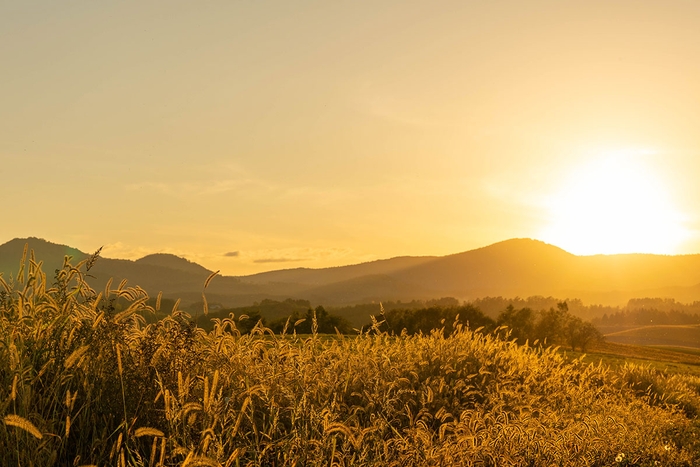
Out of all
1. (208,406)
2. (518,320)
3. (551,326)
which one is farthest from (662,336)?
(208,406)

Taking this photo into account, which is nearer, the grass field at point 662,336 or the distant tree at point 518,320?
the distant tree at point 518,320

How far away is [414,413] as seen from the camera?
822cm

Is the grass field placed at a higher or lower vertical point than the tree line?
lower

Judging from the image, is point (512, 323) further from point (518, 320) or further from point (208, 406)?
point (208, 406)

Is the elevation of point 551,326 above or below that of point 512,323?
below

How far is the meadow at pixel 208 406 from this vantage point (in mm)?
4738

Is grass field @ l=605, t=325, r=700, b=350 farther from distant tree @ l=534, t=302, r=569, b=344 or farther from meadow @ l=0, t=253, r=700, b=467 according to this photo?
meadow @ l=0, t=253, r=700, b=467

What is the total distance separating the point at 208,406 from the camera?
155 inches

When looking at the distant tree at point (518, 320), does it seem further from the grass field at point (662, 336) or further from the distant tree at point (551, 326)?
the grass field at point (662, 336)

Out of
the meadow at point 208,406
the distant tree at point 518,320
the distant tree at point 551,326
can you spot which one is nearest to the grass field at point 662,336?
the distant tree at point 551,326

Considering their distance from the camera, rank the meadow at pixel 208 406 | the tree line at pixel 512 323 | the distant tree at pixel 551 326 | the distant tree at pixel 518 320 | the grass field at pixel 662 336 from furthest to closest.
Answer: the grass field at pixel 662 336 < the distant tree at pixel 551 326 < the distant tree at pixel 518 320 < the tree line at pixel 512 323 < the meadow at pixel 208 406

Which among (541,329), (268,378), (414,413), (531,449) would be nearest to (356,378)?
(414,413)

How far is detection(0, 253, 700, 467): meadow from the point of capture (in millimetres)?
4738

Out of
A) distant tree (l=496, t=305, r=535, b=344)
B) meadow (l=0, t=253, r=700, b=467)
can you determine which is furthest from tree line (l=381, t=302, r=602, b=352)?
meadow (l=0, t=253, r=700, b=467)
